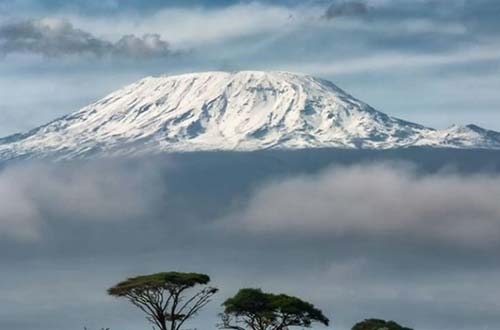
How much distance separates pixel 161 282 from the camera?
330 feet

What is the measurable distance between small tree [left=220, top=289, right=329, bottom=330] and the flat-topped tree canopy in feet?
18.6

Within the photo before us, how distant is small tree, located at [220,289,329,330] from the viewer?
351ft

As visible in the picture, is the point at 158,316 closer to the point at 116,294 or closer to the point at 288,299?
the point at 116,294

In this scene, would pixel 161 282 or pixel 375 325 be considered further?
pixel 375 325

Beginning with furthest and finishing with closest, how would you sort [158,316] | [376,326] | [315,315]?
[376,326] → [315,315] → [158,316]

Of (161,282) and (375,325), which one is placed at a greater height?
(375,325)

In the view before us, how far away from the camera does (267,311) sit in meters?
107

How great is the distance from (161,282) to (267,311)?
9.48 meters

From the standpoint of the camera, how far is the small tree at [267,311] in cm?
10694

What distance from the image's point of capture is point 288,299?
108m

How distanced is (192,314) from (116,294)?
4.53 m

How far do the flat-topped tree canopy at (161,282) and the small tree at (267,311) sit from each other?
5.67m

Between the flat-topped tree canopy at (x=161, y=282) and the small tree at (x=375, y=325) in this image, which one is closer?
the flat-topped tree canopy at (x=161, y=282)

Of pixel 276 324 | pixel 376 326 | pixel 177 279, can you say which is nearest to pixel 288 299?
pixel 276 324
